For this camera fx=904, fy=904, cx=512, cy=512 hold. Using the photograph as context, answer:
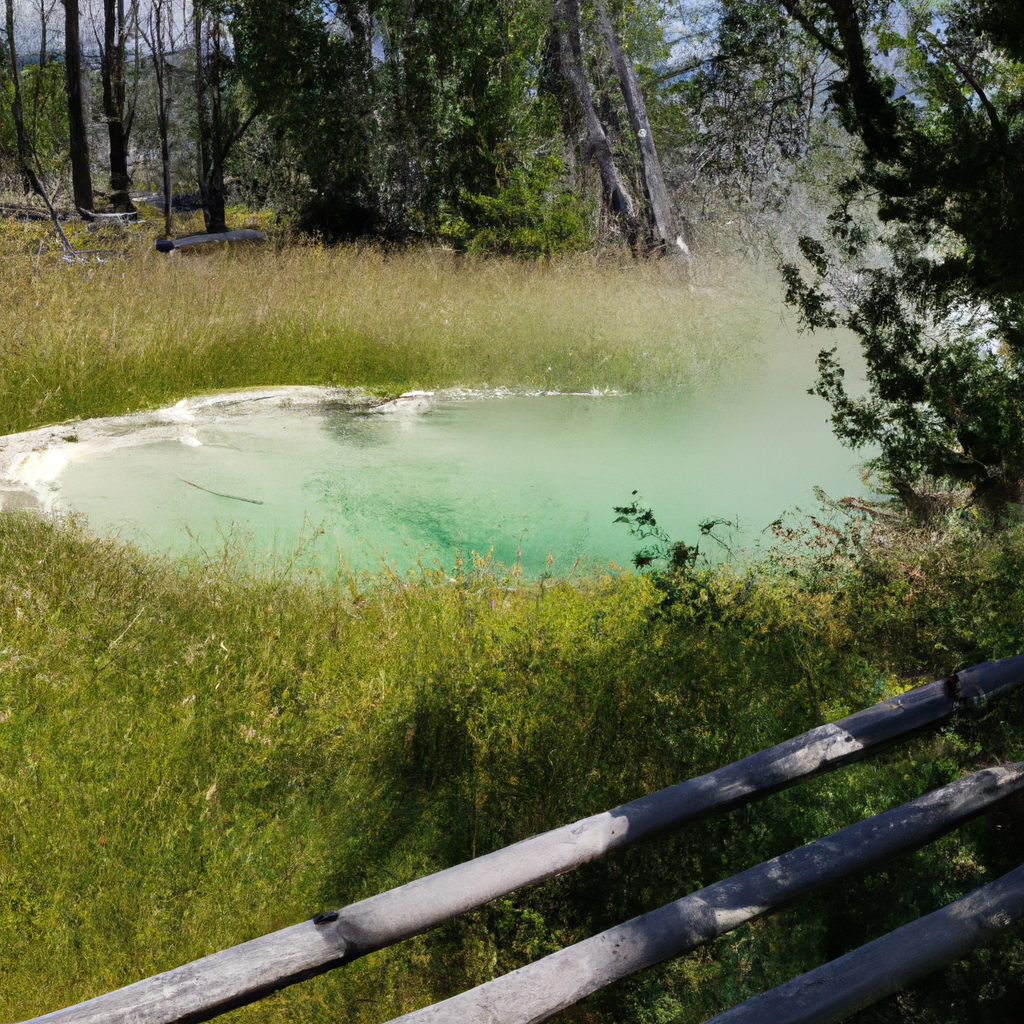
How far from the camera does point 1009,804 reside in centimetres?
290

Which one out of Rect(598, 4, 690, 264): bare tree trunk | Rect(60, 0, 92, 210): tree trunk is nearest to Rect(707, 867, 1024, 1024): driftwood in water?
Rect(598, 4, 690, 264): bare tree trunk

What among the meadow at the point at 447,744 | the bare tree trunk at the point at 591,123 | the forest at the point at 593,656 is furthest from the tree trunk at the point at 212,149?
the meadow at the point at 447,744

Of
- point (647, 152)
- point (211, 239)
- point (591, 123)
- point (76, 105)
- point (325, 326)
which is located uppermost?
point (76, 105)

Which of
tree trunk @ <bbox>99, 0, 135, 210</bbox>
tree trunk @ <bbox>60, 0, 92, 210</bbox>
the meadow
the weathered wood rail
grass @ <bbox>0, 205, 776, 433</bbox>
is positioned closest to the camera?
the weathered wood rail

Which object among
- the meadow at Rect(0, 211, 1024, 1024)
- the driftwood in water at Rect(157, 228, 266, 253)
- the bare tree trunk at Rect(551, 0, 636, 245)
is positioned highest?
the bare tree trunk at Rect(551, 0, 636, 245)

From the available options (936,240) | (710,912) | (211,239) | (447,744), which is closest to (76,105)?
(211,239)

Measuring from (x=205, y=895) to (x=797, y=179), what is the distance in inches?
198

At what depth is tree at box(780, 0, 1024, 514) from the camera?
11.2 ft

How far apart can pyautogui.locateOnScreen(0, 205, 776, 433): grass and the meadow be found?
2675 mm

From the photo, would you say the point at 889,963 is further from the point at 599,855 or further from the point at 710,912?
the point at 599,855

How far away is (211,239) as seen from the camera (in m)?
14.0

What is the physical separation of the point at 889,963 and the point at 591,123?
11.7m

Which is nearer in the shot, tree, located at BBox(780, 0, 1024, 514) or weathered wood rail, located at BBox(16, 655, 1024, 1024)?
weathered wood rail, located at BBox(16, 655, 1024, 1024)

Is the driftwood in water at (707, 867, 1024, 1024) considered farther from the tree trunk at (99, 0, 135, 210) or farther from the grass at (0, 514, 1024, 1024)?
the tree trunk at (99, 0, 135, 210)
